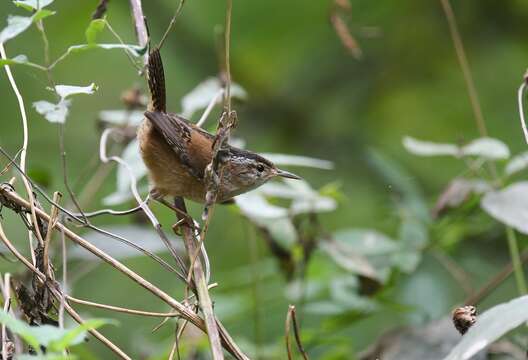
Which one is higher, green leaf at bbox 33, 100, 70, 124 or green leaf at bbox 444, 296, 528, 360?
green leaf at bbox 33, 100, 70, 124

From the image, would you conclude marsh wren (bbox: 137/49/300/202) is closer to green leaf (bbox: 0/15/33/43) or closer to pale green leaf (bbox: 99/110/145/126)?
pale green leaf (bbox: 99/110/145/126)

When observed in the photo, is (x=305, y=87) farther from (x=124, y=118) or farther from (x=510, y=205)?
(x=510, y=205)

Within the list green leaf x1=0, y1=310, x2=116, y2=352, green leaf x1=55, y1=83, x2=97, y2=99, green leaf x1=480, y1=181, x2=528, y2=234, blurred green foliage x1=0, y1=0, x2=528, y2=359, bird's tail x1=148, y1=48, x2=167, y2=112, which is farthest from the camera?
blurred green foliage x1=0, y1=0, x2=528, y2=359

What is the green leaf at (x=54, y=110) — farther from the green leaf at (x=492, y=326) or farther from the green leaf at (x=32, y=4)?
the green leaf at (x=492, y=326)

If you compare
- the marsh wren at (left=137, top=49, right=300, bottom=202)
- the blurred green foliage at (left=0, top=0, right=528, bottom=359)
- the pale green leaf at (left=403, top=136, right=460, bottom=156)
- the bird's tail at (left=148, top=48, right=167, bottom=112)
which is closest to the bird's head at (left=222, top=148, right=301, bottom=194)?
the marsh wren at (left=137, top=49, right=300, bottom=202)

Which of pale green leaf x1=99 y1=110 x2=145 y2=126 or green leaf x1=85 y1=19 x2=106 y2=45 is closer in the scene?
green leaf x1=85 y1=19 x2=106 y2=45

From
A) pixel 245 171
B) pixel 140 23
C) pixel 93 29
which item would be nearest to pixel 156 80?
pixel 140 23

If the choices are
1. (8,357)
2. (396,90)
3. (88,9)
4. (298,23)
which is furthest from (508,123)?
(8,357)
